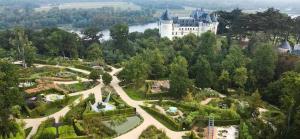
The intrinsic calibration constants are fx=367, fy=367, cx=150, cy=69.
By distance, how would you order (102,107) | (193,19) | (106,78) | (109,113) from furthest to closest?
1. (193,19)
2. (106,78)
3. (102,107)
4. (109,113)

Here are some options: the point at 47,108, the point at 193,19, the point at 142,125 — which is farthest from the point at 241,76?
the point at 193,19

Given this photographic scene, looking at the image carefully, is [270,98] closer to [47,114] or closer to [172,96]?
[172,96]

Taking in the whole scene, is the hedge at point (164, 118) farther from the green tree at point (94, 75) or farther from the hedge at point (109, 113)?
the green tree at point (94, 75)

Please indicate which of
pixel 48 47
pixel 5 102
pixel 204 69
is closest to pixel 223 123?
pixel 204 69

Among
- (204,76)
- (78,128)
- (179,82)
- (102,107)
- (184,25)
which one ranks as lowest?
(78,128)

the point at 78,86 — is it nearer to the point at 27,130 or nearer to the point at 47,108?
the point at 47,108

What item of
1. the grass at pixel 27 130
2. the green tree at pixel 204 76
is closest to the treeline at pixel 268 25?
the green tree at pixel 204 76

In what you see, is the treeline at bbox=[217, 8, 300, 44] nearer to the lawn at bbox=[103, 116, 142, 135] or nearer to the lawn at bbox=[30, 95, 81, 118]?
the lawn at bbox=[103, 116, 142, 135]
